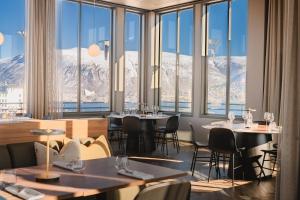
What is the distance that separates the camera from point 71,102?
9711 millimetres

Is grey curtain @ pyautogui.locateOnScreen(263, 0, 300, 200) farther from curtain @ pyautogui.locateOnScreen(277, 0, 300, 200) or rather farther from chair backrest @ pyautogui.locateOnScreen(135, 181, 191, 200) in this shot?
chair backrest @ pyautogui.locateOnScreen(135, 181, 191, 200)

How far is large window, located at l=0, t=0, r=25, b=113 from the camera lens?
8.60 m

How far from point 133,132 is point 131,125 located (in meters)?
0.19

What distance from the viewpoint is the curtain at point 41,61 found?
8.55 meters

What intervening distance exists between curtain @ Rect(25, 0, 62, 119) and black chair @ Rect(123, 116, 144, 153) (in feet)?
6.37

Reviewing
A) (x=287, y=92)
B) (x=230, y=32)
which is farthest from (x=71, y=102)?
(x=287, y=92)

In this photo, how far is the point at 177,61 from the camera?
10.6 metres

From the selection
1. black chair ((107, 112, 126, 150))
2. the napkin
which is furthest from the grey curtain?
black chair ((107, 112, 126, 150))

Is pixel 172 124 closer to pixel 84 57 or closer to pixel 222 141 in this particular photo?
pixel 222 141

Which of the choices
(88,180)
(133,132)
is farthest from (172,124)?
(88,180)

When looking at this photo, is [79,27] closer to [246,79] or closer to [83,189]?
[246,79]

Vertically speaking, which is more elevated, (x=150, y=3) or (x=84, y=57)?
(x=150, y=3)

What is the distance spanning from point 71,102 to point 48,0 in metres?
2.68

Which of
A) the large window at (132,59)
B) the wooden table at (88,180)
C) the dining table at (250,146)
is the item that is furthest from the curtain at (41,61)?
the wooden table at (88,180)
